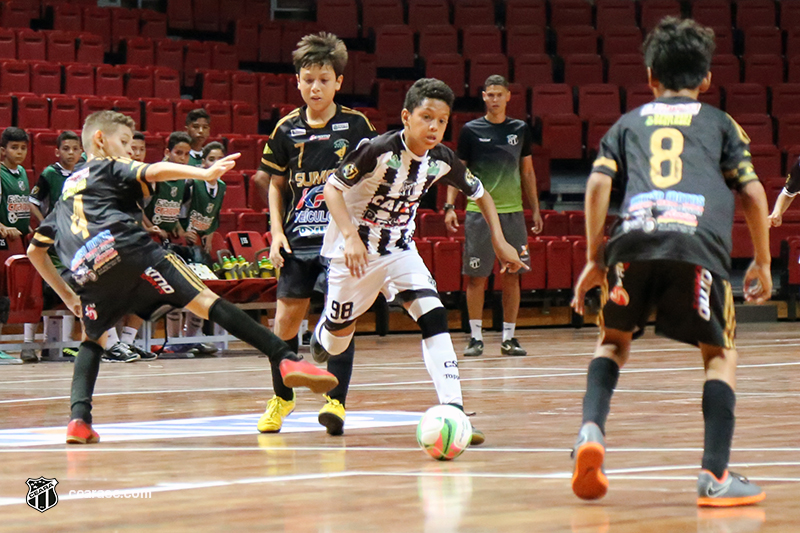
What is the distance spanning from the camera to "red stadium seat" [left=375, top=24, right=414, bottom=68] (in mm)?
15398

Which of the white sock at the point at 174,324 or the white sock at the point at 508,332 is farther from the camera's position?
the white sock at the point at 174,324

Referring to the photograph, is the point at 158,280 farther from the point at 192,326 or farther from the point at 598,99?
the point at 598,99

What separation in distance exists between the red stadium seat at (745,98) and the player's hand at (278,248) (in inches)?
444

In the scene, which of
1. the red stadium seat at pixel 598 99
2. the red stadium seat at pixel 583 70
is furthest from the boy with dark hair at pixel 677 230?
the red stadium seat at pixel 583 70

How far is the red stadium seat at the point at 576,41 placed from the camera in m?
15.8

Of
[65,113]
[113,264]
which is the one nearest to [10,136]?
[65,113]

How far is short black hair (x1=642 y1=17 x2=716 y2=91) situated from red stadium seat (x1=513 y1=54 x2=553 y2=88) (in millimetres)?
12027

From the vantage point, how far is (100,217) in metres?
4.12

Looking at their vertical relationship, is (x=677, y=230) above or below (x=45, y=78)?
below

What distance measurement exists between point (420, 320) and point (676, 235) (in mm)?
1392

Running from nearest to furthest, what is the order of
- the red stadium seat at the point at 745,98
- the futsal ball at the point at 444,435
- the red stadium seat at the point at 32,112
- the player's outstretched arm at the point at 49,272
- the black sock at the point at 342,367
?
1. the futsal ball at the point at 444,435
2. the black sock at the point at 342,367
3. the player's outstretched arm at the point at 49,272
4. the red stadium seat at the point at 32,112
5. the red stadium seat at the point at 745,98

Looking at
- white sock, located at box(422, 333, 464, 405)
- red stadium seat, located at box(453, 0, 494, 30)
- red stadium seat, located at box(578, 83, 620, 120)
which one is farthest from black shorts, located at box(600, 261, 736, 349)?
red stadium seat, located at box(453, 0, 494, 30)

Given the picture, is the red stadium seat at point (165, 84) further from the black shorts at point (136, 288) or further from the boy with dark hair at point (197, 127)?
the black shorts at point (136, 288)

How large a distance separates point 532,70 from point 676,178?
12393 millimetres
